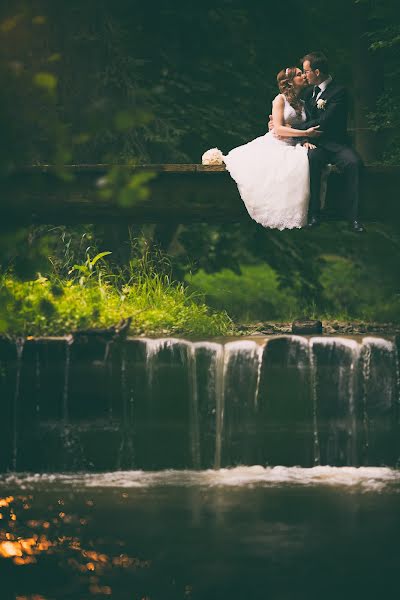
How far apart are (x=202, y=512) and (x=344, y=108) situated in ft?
13.3

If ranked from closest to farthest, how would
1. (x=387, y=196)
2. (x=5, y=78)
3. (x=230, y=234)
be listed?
1. (x=5, y=78)
2. (x=387, y=196)
3. (x=230, y=234)

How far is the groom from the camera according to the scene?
9312 mm

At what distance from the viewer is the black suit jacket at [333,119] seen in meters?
9.32

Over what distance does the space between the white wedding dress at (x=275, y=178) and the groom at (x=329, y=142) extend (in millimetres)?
91

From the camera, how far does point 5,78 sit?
229 cm

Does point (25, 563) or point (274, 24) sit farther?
point (274, 24)

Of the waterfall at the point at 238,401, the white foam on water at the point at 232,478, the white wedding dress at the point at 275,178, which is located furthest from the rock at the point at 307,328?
the white foam on water at the point at 232,478

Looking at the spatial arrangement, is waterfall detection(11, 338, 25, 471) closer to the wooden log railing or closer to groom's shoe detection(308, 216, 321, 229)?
the wooden log railing

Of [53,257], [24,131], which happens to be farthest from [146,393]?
[24,131]

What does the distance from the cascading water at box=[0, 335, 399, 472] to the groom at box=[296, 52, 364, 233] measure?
1.30 m

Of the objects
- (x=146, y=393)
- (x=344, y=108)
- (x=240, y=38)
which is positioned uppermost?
(x=240, y=38)

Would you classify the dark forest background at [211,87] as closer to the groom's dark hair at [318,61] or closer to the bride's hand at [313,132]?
the groom's dark hair at [318,61]

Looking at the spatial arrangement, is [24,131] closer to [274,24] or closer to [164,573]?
[164,573]

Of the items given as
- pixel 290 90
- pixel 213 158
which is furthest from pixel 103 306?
pixel 290 90
